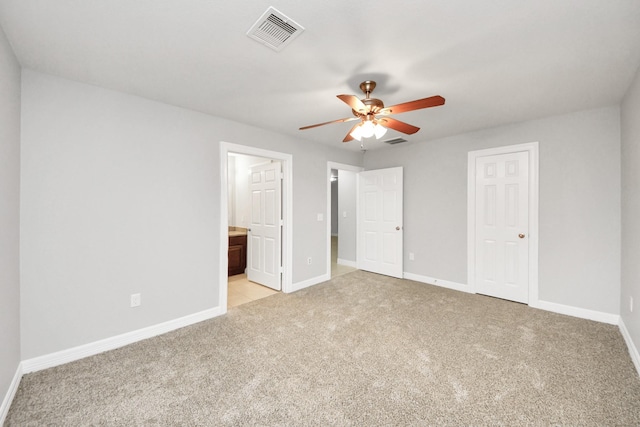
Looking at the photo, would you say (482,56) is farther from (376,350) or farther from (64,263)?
(64,263)

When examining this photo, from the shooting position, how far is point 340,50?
1.85m

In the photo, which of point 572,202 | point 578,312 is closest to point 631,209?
point 572,202

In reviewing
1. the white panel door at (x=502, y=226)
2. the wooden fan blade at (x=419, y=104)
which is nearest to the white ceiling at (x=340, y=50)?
the wooden fan blade at (x=419, y=104)

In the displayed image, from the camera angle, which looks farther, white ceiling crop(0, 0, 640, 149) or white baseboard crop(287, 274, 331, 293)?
white baseboard crop(287, 274, 331, 293)

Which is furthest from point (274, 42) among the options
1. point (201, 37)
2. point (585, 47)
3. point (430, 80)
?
point (585, 47)

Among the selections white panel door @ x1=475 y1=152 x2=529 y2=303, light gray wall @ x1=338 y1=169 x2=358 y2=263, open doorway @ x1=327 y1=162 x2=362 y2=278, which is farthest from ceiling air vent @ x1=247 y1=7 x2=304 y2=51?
light gray wall @ x1=338 y1=169 x2=358 y2=263

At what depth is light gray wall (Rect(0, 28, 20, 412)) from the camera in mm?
1668

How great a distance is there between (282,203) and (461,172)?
8.97ft

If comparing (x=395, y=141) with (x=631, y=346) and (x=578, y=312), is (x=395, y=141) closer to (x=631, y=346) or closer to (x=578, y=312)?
(x=578, y=312)

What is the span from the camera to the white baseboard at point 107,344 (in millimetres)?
2104

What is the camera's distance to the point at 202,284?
305 centimetres

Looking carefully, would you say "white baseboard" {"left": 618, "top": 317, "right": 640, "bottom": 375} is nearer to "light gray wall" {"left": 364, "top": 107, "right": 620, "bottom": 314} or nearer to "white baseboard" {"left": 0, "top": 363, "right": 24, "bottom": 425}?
"light gray wall" {"left": 364, "top": 107, "right": 620, "bottom": 314}

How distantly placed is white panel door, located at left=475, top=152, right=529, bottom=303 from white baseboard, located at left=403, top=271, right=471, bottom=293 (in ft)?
0.71

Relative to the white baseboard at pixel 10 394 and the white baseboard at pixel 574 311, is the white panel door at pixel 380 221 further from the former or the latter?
the white baseboard at pixel 10 394
